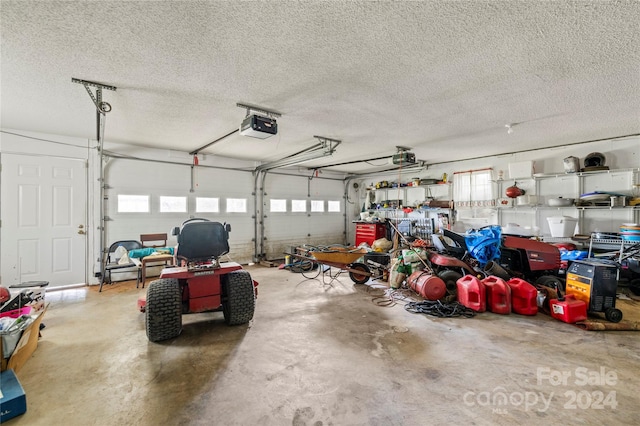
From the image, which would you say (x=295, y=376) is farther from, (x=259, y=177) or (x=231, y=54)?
(x=259, y=177)

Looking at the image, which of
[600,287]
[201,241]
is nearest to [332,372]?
[201,241]

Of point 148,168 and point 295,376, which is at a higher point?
point 148,168

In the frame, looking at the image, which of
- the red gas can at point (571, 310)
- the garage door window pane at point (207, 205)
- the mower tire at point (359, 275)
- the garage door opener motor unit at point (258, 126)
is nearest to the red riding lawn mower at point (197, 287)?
the garage door opener motor unit at point (258, 126)

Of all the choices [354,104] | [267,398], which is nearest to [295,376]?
[267,398]

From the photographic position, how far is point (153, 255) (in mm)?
4891

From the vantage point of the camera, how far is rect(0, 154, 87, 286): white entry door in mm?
4488

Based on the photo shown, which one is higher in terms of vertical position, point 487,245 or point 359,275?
point 487,245

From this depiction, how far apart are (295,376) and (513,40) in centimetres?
321

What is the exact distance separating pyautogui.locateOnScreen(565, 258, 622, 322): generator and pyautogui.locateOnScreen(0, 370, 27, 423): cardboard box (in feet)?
18.0

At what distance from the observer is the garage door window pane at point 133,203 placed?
18.2ft

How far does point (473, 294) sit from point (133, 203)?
253 inches

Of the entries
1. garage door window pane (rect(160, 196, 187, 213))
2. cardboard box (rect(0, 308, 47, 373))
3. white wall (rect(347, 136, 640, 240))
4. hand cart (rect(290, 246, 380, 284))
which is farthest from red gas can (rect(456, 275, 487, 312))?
garage door window pane (rect(160, 196, 187, 213))

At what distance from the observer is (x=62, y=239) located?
4895mm

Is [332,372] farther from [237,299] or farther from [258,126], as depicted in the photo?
[258,126]
